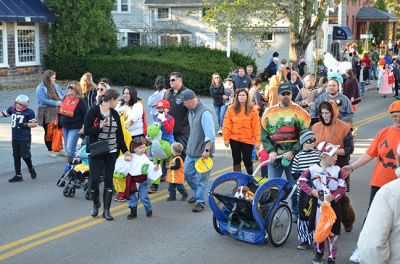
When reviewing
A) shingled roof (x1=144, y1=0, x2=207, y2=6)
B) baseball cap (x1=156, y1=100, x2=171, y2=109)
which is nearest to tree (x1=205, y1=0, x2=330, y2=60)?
shingled roof (x1=144, y1=0, x2=207, y2=6)

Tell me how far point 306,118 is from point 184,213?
2.29 m

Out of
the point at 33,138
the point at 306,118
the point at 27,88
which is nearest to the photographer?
the point at 306,118

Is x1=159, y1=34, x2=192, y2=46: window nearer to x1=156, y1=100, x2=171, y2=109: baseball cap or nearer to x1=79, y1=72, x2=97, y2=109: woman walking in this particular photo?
x1=79, y1=72, x2=97, y2=109: woman walking

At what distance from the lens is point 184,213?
912 centimetres

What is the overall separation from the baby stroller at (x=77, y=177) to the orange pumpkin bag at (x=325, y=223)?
449 centimetres

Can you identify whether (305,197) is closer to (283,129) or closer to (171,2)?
(283,129)

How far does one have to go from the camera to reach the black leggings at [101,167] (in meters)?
8.50

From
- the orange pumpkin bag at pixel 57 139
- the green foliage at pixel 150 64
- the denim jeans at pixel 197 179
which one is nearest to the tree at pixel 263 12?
the green foliage at pixel 150 64

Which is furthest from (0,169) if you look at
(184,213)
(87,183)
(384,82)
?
(384,82)

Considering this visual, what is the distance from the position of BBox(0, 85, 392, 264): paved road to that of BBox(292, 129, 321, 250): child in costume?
7.3 inches

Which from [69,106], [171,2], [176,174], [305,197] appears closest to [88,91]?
[69,106]

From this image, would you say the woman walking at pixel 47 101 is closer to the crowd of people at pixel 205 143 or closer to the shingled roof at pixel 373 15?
the crowd of people at pixel 205 143

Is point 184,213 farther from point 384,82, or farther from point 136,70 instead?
point 384,82

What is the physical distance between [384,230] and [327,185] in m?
3.36
